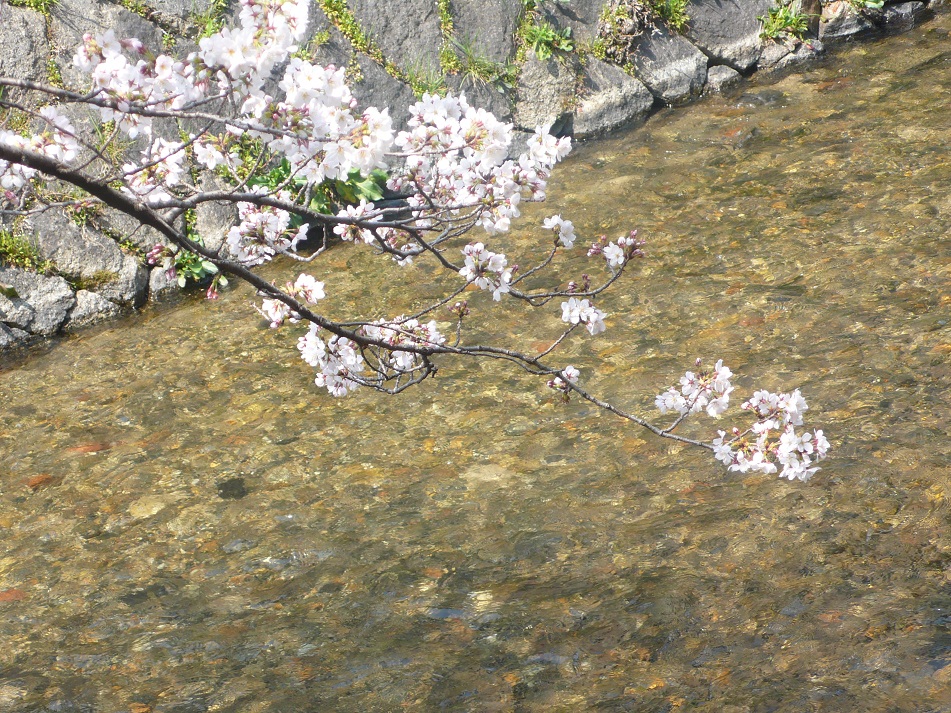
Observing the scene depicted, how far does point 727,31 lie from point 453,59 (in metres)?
3.14

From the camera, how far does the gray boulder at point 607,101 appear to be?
9641 millimetres

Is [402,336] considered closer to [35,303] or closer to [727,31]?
[35,303]

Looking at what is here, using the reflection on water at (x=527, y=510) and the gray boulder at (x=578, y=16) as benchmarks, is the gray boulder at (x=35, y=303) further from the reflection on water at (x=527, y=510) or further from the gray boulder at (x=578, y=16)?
the gray boulder at (x=578, y=16)

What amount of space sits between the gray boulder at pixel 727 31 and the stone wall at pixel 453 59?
0.02 metres

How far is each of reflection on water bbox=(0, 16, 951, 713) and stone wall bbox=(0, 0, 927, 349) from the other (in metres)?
0.59

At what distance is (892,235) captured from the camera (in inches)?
273

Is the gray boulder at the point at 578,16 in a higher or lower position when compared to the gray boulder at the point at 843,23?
higher

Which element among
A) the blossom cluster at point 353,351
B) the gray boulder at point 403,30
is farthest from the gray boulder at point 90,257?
the blossom cluster at point 353,351

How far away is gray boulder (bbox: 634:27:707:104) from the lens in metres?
10.0

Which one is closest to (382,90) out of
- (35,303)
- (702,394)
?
(35,303)

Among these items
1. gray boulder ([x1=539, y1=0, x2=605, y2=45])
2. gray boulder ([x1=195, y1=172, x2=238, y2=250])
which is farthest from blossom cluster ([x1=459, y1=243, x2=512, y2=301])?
gray boulder ([x1=539, y1=0, x2=605, y2=45])

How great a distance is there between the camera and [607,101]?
970 cm

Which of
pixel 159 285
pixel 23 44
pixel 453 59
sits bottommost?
pixel 159 285

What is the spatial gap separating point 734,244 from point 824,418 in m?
2.29
